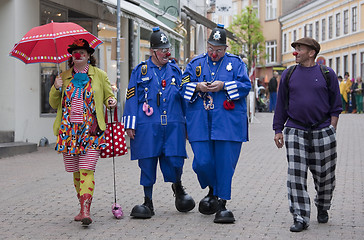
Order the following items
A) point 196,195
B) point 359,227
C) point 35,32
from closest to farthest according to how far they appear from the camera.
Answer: point 359,227 → point 35,32 → point 196,195

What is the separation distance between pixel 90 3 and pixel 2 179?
9.04 meters

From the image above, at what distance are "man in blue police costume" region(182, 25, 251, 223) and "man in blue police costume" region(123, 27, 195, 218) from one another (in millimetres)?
188

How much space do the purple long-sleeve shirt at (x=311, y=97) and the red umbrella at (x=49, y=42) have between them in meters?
2.02

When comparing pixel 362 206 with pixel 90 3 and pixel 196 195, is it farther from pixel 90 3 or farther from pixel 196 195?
pixel 90 3

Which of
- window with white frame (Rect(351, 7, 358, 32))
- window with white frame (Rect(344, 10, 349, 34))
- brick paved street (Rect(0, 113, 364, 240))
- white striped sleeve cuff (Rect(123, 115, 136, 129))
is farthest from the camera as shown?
window with white frame (Rect(344, 10, 349, 34))

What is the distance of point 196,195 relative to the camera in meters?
9.27

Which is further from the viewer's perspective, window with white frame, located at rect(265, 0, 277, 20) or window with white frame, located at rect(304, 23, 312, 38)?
window with white frame, located at rect(265, 0, 277, 20)

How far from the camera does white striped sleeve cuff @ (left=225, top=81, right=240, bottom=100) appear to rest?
7469 millimetres

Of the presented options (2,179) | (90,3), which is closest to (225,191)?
(2,179)

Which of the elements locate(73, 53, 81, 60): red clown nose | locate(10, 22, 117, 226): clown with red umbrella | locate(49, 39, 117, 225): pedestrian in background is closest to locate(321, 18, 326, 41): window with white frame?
locate(10, 22, 117, 226): clown with red umbrella

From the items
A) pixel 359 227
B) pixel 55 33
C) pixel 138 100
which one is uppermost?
pixel 55 33

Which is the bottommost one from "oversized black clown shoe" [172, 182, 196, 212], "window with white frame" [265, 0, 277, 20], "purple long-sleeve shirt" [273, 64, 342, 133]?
"oversized black clown shoe" [172, 182, 196, 212]

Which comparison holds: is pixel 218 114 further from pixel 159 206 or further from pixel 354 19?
pixel 354 19

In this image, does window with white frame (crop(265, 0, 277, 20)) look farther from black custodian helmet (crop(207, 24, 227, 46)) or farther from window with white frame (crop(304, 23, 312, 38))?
black custodian helmet (crop(207, 24, 227, 46))
